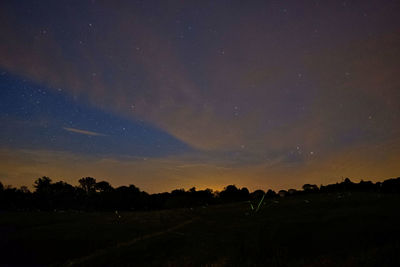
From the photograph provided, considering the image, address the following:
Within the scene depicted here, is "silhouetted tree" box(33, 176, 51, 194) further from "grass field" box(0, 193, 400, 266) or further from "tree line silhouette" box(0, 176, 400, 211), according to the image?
"grass field" box(0, 193, 400, 266)

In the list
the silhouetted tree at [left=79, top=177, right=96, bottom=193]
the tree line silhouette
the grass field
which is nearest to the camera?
the grass field

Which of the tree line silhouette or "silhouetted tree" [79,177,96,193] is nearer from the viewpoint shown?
the tree line silhouette

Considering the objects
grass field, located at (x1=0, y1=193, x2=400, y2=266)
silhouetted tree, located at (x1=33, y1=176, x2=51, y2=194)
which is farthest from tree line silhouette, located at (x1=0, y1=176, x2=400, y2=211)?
grass field, located at (x1=0, y1=193, x2=400, y2=266)

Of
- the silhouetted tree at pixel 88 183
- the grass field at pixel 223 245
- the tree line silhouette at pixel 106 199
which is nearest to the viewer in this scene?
the grass field at pixel 223 245

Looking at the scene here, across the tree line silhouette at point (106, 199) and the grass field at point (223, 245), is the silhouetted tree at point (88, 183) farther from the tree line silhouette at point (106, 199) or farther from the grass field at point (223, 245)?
the grass field at point (223, 245)

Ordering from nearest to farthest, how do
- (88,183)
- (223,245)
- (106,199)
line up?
(223,245)
(106,199)
(88,183)

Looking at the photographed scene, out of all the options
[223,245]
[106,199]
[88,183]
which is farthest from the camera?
[88,183]

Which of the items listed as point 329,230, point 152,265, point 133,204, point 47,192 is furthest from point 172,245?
point 47,192

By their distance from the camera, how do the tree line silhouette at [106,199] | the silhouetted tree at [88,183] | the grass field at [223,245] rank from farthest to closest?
the silhouetted tree at [88,183]
the tree line silhouette at [106,199]
the grass field at [223,245]

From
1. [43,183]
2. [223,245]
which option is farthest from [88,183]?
[223,245]

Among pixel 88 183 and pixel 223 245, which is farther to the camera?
pixel 88 183

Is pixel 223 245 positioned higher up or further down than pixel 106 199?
further down

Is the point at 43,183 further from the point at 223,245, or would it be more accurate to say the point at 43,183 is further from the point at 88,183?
the point at 223,245

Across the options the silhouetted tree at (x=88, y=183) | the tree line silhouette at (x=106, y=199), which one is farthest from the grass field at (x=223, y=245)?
the silhouetted tree at (x=88, y=183)
